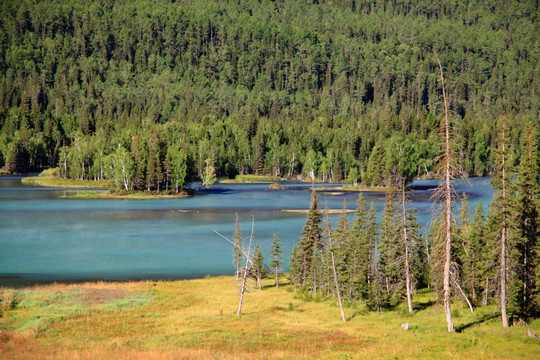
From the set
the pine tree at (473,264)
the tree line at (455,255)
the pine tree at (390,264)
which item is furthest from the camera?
the pine tree at (473,264)

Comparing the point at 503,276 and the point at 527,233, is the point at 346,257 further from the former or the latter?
the point at 527,233

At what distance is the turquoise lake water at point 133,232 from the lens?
6800 centimetres

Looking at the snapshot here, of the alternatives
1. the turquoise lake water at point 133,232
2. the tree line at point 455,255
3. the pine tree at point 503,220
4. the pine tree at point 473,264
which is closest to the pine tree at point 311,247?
the tree line at point 455,255

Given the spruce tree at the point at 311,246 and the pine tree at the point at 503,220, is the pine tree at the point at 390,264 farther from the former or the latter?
the pine tree at the point at 503,220

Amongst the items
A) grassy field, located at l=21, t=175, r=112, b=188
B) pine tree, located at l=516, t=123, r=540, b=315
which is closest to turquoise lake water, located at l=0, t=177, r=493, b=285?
pine tree, located at l=516, t=123, r=540, b=315

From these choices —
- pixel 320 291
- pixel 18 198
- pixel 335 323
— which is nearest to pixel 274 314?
pixel 335 323

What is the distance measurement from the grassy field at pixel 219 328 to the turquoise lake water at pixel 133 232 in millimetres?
9334

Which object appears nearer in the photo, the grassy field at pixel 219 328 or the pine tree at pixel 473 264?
the grassy field at pixel 219 328

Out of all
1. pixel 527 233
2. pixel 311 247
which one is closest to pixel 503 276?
pixel 527 233

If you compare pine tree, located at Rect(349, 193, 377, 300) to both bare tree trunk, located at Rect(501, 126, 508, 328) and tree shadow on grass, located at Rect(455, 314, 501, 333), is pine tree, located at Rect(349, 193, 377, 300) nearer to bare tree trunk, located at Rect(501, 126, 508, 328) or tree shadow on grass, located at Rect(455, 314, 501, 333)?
tree shadow on grass, located at Rect(455, 314, 501, 333)

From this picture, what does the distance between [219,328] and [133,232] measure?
185ft

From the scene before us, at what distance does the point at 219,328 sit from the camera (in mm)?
40594

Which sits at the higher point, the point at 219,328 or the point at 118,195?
the point at 118,195

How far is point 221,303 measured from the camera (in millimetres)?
51969
